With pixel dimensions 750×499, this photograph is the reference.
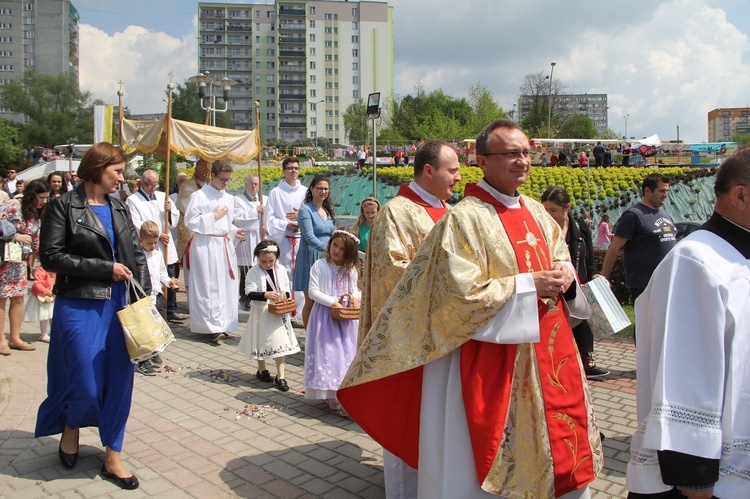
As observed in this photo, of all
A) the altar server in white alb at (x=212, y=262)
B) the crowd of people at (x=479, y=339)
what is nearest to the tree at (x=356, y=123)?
the altar server in white alb at (x=212, y=262)

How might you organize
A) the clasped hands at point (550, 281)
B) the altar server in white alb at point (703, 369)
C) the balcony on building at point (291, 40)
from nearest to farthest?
1. the altar server in white alb at point (703, 369)
2. the clasped hands at point (550, 281)
3. the balcony on building at point (291, 40)

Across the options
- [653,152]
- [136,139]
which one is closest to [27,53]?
[653,152]

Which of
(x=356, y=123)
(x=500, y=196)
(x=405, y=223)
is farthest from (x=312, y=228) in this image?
(x=356, y=123)

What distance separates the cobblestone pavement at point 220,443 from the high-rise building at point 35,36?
109578 mm

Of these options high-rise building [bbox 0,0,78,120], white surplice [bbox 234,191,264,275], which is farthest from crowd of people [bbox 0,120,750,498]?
high-rise building [bbox 0,0,78,120]

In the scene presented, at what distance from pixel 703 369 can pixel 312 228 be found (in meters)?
5.74

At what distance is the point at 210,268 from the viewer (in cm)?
829

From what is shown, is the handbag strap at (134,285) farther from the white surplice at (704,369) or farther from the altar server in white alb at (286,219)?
the altar server in white alb at (286,219)

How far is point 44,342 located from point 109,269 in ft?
15.4

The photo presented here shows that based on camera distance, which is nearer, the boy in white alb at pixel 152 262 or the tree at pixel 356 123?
the boy in white alb at pixel 152 262

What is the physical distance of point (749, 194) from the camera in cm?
206

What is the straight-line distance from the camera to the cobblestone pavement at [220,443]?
13.0 ft

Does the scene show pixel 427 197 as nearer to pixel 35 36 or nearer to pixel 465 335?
pixel 465 335

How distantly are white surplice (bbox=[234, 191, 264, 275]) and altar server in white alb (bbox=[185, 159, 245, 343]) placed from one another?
25.3 inches
